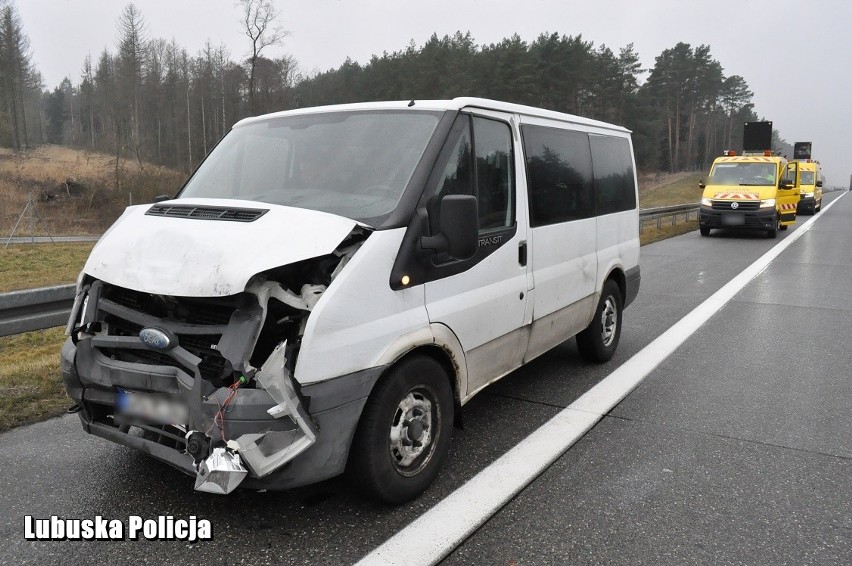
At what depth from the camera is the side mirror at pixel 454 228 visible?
10.6 feet

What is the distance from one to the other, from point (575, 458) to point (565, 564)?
116cm

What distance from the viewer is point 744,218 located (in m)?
18.9

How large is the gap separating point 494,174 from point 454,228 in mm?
930

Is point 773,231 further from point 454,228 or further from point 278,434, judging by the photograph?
point 278,434

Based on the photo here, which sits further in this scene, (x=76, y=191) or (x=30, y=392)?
(x=76, y=191)

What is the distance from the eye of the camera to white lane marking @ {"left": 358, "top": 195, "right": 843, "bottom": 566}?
2959 mm

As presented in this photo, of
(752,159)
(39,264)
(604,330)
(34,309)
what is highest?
(752,159)

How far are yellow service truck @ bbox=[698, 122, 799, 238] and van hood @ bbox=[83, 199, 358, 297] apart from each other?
732 inches

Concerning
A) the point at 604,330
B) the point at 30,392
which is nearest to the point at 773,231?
the point at 604,330

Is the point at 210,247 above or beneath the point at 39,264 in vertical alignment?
above

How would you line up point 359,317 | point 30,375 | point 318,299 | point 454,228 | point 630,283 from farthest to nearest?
point 630,283
point 30,375
point 454,228
point 359,317
point 318,299

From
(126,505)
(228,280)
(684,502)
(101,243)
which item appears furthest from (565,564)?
(101,243)

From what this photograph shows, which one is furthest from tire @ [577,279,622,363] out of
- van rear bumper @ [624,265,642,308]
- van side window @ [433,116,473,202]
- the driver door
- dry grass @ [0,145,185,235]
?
dry grass @ [0,145,185,235]

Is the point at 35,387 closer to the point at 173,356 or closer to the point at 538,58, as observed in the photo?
the point at 173,356
